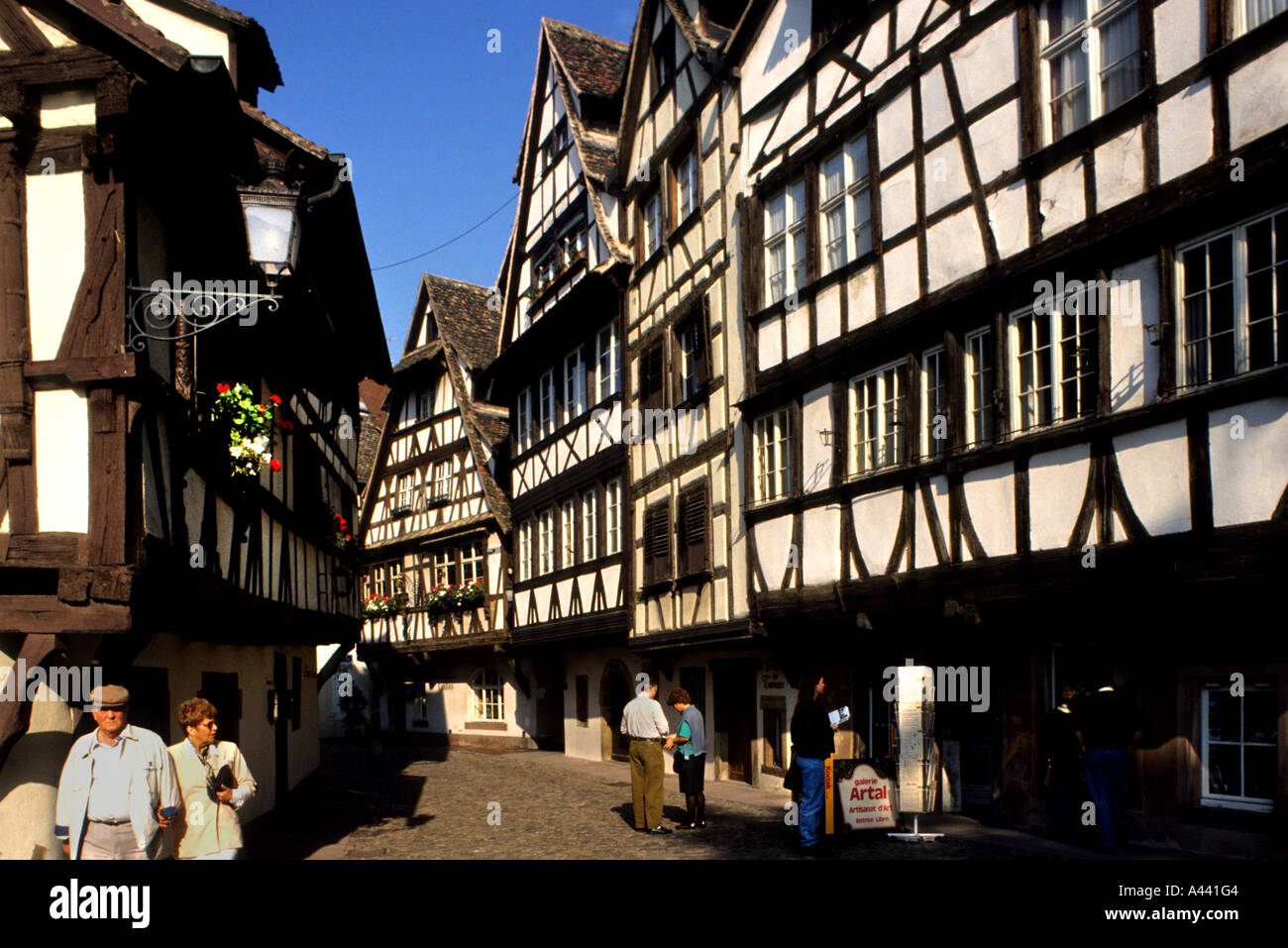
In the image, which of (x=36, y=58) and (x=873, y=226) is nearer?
(x=36, y=58)

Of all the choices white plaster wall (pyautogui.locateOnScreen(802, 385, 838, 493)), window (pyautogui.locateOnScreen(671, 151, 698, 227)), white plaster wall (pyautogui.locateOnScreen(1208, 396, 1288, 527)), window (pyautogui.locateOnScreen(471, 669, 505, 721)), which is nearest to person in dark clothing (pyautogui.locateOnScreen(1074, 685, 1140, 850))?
white plaster wall (pyautogui.locateOnScreen(1208, 396, 1288, 527))

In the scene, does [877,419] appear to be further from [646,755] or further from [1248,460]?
[1248,460]

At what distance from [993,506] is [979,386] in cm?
128

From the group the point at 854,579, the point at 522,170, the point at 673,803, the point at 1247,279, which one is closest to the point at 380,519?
the point at 522,170

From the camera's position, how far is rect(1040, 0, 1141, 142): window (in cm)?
1114

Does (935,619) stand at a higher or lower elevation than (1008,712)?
higher

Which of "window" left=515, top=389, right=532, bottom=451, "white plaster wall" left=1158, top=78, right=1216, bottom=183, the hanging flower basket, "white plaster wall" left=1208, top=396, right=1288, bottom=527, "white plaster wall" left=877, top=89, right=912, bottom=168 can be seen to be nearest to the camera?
"white plaster wall" left=1208, top=396, right=1288, bottom=527

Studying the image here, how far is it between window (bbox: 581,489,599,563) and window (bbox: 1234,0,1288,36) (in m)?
16.4

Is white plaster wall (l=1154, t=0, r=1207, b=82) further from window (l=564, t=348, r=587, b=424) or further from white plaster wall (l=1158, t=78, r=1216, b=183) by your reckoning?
window (l=564, t=348, r=587, b=424)

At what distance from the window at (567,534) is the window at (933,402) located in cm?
1321

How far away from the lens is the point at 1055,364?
38.7 ft

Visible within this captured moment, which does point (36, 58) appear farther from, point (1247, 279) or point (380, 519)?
point (380, 519)

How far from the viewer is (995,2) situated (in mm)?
12586

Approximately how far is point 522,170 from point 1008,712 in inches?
796
